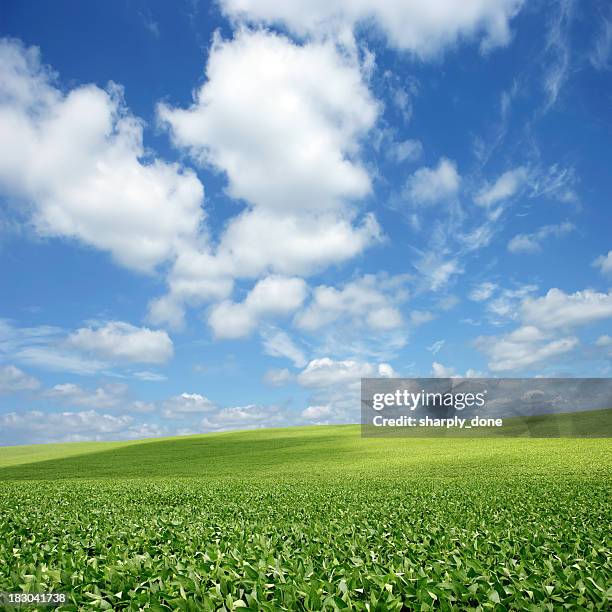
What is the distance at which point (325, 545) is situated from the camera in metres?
9.52

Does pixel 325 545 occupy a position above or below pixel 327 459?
above

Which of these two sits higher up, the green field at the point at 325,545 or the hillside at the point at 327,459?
the green field at the point at 325,545

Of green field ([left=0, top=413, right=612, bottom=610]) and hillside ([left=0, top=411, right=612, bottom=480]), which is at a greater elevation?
green field ([left=0, top=413, right=612, bottom=610])

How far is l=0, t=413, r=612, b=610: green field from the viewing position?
5648 millimetres

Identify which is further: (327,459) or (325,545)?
(327,459)

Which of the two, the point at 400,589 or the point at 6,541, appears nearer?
A: the point at 400,589

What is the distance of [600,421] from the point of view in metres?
80.6

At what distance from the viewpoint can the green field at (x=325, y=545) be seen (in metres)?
5.65

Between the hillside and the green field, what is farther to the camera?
the hillside

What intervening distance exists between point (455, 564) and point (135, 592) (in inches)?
178

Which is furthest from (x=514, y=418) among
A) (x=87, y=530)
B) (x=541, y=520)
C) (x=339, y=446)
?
(x=87, y=530)

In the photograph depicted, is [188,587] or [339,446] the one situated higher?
[188,587]

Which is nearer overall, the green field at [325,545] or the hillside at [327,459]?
the green field at [325,545]

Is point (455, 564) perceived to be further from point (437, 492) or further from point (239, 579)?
point (437, 492)
